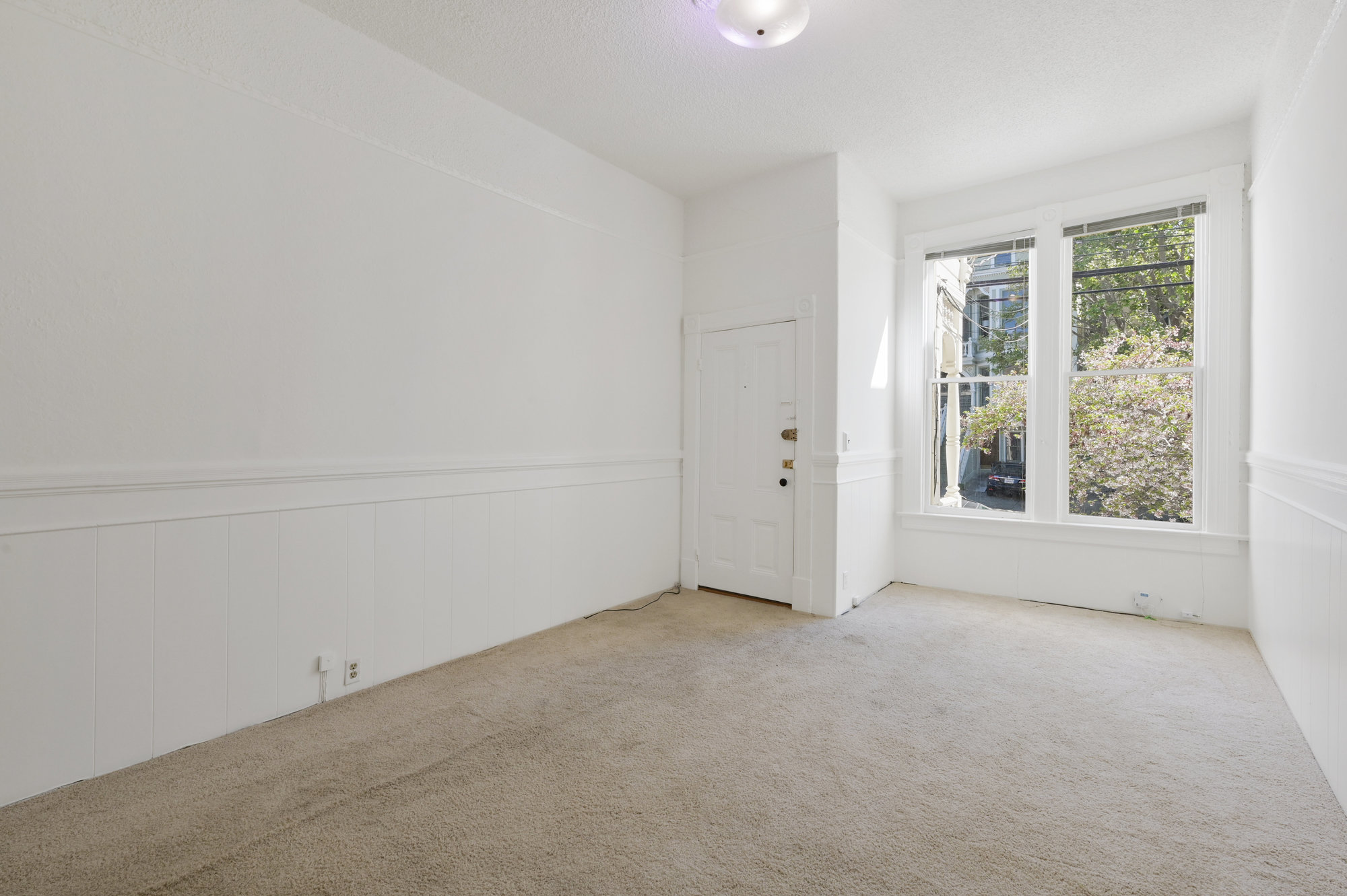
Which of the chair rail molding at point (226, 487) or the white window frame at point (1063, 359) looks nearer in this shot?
the chair rail molding at point (226, 487)

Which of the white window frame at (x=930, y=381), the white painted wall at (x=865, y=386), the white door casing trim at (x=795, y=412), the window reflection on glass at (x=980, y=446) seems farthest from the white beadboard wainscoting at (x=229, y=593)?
the window reflection on glass at (x=980, y=446)

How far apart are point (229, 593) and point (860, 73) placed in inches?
146

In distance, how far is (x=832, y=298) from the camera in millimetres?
4090

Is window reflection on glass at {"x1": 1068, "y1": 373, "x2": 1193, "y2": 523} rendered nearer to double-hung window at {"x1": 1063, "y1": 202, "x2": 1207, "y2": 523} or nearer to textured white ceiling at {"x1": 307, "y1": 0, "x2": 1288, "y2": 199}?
double-hung window at {"x1": 1063, "y1": 202, "x2": 1207, "y2": 523}

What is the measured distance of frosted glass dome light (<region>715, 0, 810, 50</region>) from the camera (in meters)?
2.56

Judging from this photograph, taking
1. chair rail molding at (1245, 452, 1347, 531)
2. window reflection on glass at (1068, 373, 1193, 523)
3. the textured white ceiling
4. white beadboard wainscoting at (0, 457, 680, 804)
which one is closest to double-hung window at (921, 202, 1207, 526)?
window reflection on glass at (1068, 373, 1193, 523)

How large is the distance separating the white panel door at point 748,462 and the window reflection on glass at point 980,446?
1378 millimetres

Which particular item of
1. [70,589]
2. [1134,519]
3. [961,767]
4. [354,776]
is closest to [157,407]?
[70,589]

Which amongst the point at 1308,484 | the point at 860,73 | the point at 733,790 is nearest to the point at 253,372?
the point at 733,790

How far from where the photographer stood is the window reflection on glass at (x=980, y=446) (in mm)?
4551

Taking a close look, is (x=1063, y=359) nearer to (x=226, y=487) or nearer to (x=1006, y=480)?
(x=1006, y=480)

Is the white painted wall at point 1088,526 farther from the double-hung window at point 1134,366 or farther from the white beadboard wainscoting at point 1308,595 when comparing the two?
the white beadboard wainscoting at point 1308,595

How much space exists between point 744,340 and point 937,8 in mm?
2197

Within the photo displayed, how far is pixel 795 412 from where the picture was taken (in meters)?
4.29
